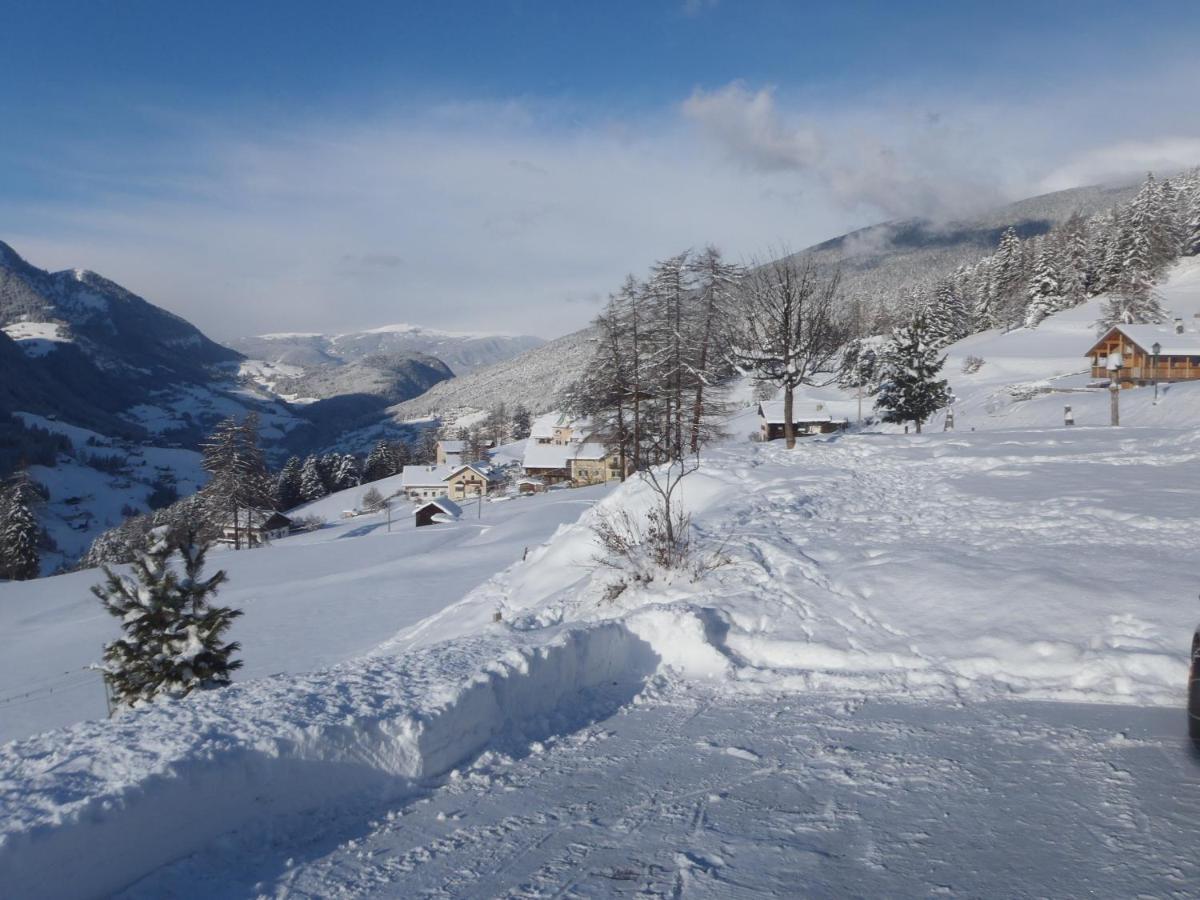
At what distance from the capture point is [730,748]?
5.30 meters

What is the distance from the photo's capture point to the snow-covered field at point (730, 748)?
11.9 ft

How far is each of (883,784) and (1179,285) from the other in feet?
294

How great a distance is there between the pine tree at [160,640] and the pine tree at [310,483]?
277 feet

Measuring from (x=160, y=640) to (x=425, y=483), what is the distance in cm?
7234

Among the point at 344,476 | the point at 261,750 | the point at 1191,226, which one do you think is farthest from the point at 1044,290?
the point at 261,750

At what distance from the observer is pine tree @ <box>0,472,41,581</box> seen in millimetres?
55188

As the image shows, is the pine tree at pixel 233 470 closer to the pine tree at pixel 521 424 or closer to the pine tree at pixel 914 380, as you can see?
the pine tree at pixel 914 380

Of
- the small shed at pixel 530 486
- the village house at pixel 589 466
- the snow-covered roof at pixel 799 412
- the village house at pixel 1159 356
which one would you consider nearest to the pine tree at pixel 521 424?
the village house at pixel 589 466

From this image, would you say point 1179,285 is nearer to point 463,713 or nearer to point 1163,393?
point 1163,393

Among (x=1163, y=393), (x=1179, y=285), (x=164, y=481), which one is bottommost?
(x=164, y=481)

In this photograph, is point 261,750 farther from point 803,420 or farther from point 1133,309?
point 1133,309

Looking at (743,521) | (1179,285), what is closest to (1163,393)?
(743,521)

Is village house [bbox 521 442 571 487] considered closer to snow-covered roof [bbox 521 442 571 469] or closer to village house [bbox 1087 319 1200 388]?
snow-covered roof [bbox 521 442 571 469]

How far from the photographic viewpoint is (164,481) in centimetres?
14500
